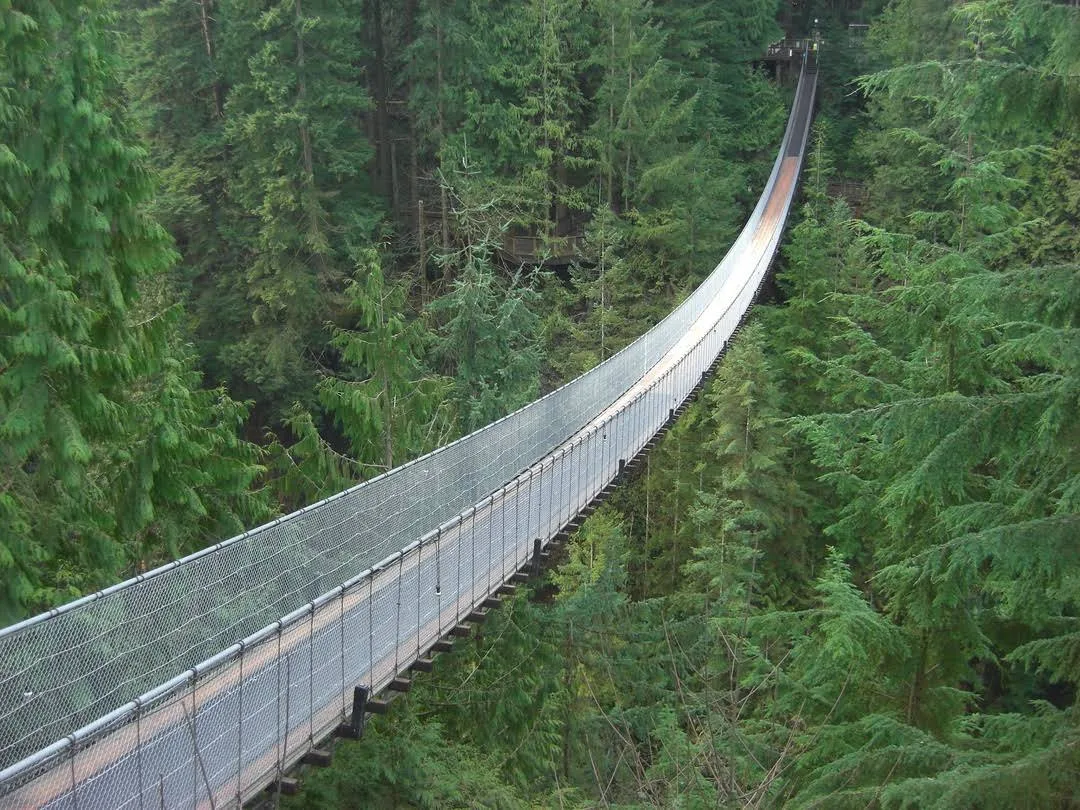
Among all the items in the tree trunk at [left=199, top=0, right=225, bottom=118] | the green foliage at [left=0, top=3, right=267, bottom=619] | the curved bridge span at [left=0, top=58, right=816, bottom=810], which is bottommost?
the curved bridge span at [left=0, top=58, right=816, bottom=810]

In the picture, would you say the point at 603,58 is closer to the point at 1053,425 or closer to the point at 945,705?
the point at 945,705

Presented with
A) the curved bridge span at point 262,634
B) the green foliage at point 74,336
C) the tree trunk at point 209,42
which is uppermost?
the tree trunk at point 209,42

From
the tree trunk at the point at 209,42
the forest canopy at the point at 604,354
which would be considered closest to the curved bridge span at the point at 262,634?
the forest canopy at the point at 604,354

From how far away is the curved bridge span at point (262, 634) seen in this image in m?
4.79

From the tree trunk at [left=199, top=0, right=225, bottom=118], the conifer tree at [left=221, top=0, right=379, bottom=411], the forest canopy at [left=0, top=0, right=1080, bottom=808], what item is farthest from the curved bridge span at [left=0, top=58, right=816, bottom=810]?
the tree trunk at [left=199, top=0, right=225, bottom=118]

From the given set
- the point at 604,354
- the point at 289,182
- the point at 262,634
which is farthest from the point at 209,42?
the point at 262,634

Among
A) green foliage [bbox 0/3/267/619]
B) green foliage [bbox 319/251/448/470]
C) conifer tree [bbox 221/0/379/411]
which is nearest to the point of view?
green foliage [bbox 0/3/267/619]

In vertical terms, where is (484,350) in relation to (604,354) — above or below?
above

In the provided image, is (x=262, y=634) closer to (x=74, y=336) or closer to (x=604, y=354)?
(x=74, y=336)

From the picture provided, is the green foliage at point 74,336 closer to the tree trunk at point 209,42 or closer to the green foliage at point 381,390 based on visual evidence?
the green foliage at point 381,390

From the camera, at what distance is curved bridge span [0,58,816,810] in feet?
15.7

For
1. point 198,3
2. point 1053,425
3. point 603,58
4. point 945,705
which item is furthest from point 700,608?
point 198,3

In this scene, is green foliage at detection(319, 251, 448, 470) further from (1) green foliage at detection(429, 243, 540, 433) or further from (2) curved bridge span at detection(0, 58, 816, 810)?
(2) curved bridge span at detection(0, 58, 816, 810)

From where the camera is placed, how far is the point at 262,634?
548cm
